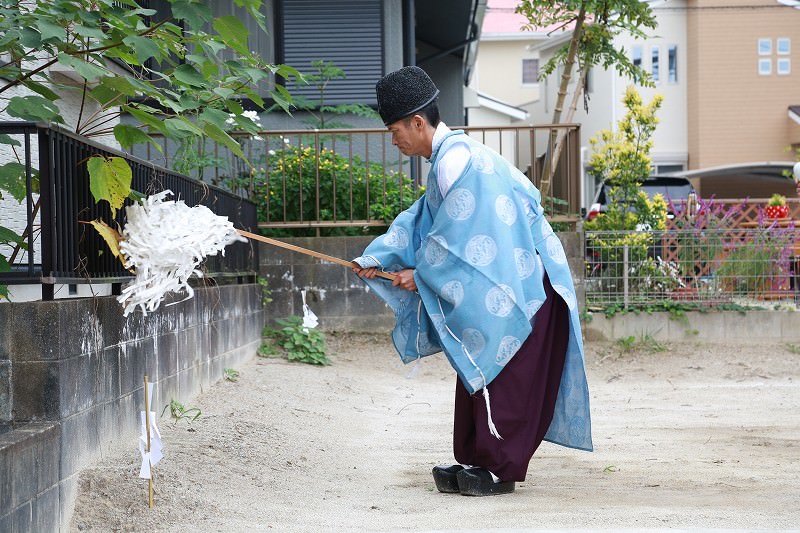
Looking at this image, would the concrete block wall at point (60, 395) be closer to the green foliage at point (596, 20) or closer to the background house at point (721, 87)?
the green foliage at point (596, 20)

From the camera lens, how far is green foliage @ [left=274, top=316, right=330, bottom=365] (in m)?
8.62

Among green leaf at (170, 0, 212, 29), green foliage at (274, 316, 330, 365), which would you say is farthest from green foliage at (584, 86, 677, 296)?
green leaf at (170, 0, 212, 29)

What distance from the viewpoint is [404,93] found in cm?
447

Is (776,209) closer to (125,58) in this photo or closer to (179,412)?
(179,412)

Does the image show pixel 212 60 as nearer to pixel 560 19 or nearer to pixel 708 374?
pixel 708 374

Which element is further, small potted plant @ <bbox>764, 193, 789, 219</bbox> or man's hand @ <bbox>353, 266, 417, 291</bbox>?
small potted plant @ <bbox>764, 193, 789, 219</bbox>

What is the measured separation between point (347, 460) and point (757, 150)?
73.9 feet

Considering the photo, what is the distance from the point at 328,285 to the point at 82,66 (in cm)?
599

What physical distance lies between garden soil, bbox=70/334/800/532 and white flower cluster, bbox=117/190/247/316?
78 cm

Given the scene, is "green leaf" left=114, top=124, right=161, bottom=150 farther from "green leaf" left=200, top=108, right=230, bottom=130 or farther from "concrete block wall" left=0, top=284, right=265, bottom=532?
"concrete block wall" left=0, top=284, right=265, bottom=532

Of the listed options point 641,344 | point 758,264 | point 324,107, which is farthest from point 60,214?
point 758,264

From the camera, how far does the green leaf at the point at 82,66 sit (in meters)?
3.45

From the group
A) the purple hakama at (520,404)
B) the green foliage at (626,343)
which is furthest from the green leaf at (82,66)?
the green foliage at (626,343)

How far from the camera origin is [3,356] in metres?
3.49
